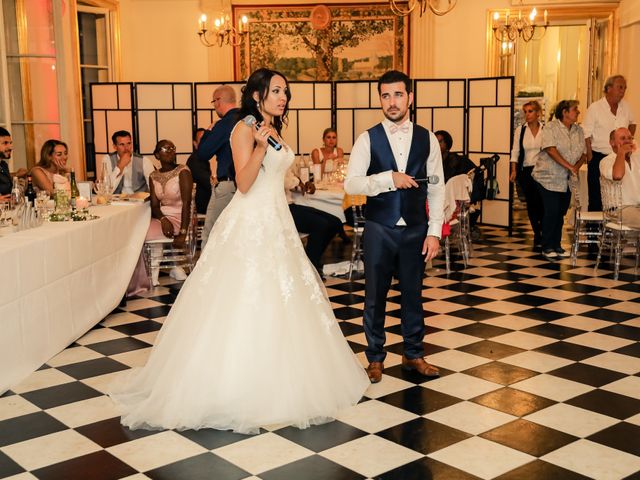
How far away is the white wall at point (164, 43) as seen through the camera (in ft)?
40.7

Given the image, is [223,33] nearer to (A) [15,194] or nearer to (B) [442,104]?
(B) [442,104]

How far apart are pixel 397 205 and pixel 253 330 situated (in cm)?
103

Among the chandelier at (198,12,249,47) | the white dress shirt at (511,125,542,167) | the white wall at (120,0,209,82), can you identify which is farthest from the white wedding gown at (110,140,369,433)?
the white wall at (120,0,209,82)

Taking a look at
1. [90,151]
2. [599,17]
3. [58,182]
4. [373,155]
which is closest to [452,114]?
[599,17]

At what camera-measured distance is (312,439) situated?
147 inches

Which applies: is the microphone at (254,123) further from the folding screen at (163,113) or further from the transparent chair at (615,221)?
the folding screen at (163,113)

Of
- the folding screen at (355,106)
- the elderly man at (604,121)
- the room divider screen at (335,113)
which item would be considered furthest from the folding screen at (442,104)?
the elderly man at (604,121)

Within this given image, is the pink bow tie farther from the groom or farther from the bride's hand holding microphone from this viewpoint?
the bride's hand holding microphone

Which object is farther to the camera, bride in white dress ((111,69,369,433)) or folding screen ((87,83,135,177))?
folding screen ((87,83,135,177))

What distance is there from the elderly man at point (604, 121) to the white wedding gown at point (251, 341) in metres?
5.95

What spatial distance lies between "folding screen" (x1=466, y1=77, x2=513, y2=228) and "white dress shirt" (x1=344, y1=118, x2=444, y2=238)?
627 cm

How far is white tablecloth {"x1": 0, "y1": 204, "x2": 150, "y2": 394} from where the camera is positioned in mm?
4535

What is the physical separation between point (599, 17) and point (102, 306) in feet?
29.8

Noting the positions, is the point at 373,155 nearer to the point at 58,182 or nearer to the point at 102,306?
the point at 102,306
